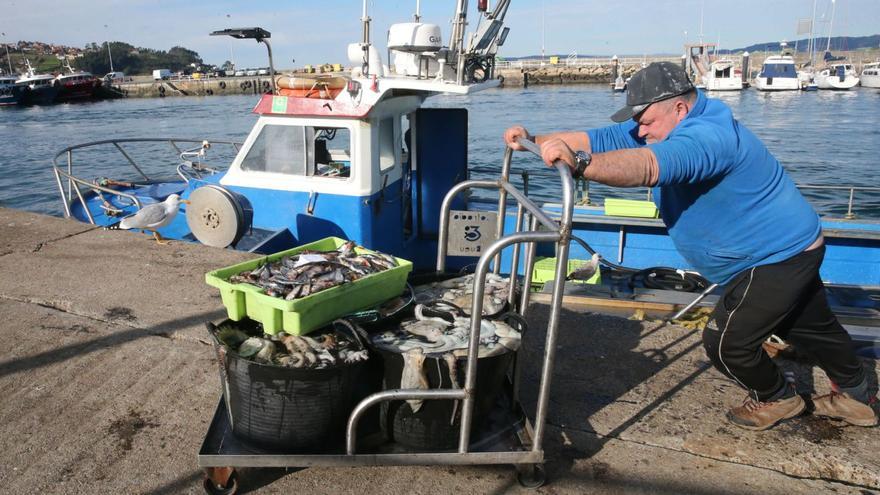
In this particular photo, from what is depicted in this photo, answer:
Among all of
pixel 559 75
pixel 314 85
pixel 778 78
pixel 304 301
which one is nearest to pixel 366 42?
pixel 314 85

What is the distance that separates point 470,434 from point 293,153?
14.3 ft

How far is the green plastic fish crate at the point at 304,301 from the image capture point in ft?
7.99

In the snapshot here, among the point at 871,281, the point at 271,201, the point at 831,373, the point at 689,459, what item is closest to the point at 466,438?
the point at 689,459

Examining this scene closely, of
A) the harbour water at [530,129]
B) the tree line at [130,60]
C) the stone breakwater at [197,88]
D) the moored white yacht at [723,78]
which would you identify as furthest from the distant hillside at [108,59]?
the moored white yacht at [723,78]

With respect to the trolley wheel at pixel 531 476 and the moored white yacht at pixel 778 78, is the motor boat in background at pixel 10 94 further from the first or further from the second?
the trolley wheel at pixel 531 476

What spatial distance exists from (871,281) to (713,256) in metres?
5.76

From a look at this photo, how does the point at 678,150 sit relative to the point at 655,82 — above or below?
below

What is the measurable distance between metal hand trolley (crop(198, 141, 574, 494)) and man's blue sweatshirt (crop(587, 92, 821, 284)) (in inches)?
22.2

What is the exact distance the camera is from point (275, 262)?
2998mm

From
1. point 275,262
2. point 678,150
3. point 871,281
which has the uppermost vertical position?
point 678,150

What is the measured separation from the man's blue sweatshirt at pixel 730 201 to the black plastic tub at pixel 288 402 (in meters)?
1.46

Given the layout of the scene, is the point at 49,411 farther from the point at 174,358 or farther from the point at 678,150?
the point at 678,150

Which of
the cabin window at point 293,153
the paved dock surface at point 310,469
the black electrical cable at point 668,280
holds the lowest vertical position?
the black electrical cable at point 668,280

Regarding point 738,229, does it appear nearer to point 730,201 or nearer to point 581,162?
point 730,201
